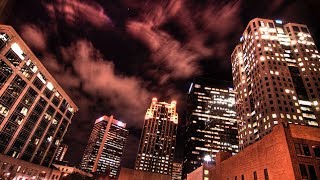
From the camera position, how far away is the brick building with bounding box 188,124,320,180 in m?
28.1

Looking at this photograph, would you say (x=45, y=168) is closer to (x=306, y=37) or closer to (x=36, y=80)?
(x=36, y=80)

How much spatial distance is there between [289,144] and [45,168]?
89.6 m

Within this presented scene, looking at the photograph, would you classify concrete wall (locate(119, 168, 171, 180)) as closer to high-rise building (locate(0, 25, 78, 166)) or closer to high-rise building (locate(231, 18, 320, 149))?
high-rise building (locate(0, 25, 78, 166))

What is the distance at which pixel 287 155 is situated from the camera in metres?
28.3

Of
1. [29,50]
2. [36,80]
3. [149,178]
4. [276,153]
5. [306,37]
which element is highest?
[306,37]

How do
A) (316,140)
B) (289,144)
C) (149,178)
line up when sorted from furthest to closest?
(149,178) < (316,140) < (289,144)

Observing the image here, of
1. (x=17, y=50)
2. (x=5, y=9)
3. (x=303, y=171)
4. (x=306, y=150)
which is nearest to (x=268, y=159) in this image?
(x=303, y=171)

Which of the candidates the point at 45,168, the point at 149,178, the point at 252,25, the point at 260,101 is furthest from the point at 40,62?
the point at 252,25

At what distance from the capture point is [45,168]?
284 feet

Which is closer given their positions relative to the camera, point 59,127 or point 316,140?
point 316,140

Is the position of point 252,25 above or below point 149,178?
above

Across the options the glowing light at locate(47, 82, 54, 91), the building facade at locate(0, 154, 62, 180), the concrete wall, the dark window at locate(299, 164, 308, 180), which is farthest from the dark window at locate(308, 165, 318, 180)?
the glowing light at locate(47, 82, 54, 91)

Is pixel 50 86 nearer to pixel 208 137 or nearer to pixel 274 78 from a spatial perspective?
pixel 274 78

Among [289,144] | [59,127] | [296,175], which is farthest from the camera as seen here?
[59,127]
